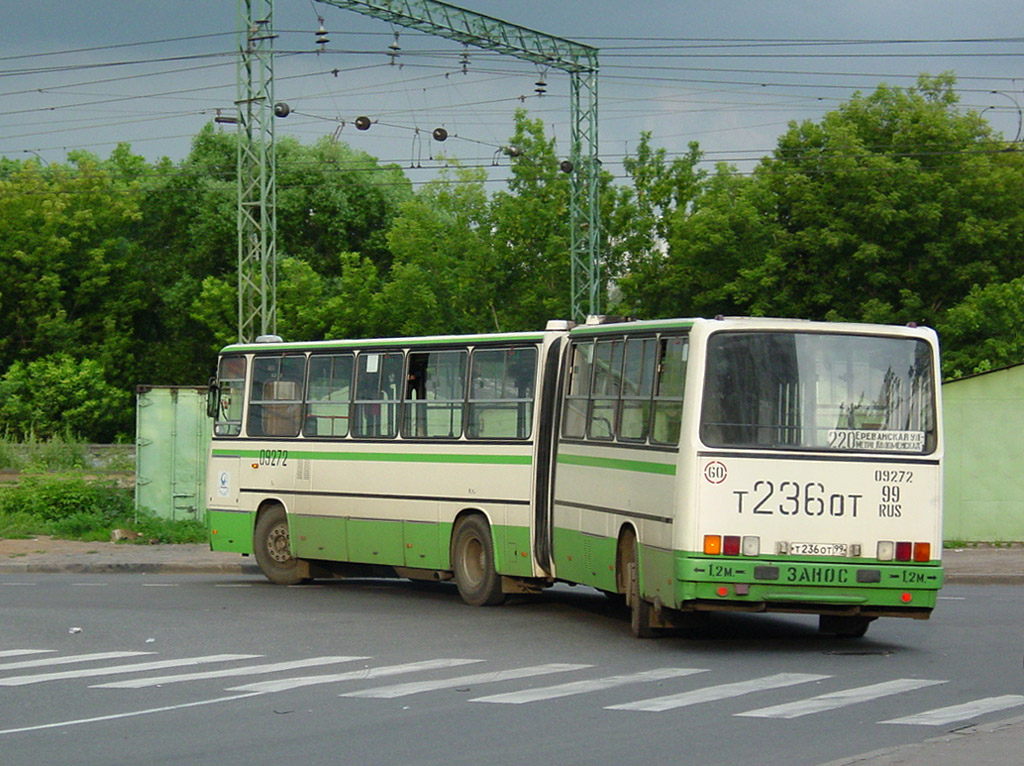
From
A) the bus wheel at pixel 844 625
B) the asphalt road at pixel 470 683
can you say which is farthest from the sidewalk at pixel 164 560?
the bus wheel at pixel 844 625

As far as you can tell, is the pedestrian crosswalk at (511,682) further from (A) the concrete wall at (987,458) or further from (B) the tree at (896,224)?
(B) the tree at (896,224)

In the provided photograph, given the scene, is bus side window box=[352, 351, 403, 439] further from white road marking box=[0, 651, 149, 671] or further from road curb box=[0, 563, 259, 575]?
white road marking box=[0, 651, 149, 671]

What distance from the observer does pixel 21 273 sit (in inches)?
3044

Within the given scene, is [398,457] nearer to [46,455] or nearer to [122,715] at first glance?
[122,715]

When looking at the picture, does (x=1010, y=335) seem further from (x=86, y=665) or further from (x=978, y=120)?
(x=86, y=665)

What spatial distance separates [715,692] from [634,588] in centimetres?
352

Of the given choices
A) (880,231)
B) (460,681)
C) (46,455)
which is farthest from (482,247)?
(460,681)

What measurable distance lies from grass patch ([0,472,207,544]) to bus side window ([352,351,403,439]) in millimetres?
10059

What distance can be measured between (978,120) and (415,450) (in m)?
46.0

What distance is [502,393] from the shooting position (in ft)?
63.0

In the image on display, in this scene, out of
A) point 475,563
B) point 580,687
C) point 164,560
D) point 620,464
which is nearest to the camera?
point 580,687

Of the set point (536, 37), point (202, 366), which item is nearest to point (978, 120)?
point (536, 37)

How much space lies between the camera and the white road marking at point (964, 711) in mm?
10914

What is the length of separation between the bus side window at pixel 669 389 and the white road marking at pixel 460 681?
242 centimetres
